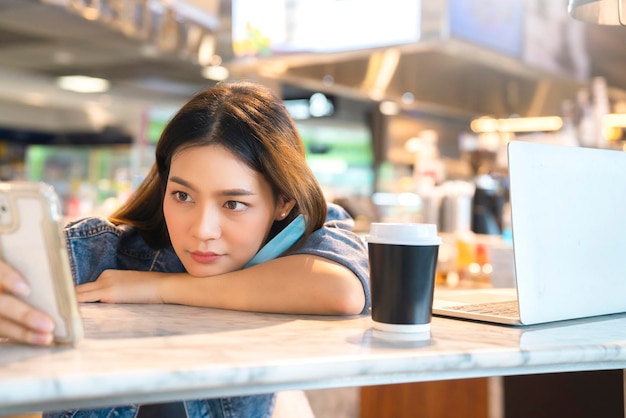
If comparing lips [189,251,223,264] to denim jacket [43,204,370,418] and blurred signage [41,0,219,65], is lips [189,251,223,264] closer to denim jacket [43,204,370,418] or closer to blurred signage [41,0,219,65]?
denim jacket [43,204,370,418]

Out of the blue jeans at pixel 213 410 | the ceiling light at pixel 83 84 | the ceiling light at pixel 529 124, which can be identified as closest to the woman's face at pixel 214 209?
the blue jeans at pixel 213 410

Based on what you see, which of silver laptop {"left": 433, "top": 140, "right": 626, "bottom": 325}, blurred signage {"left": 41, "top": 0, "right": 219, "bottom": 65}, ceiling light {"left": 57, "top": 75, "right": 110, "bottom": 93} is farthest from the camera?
ceiling light {"left": 57, "top": 75, "right": 110, "bottom": 93}

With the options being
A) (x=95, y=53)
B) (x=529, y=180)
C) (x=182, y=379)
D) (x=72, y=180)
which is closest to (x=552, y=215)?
(x=529, y=180)

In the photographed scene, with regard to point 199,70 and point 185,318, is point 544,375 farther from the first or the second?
point 199,70

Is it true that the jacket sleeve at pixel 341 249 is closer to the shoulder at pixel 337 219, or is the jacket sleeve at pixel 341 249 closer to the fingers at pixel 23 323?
the shoulder at pixel 337 219

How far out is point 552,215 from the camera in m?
0.92

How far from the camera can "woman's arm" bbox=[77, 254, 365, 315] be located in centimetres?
97

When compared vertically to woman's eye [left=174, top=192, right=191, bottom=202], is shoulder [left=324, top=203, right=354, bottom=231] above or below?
below

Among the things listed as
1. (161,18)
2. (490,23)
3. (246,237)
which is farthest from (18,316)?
(490,23)

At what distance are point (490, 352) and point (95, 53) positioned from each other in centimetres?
502

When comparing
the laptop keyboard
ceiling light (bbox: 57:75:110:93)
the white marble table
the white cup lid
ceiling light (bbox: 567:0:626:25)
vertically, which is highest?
ceiling light (bbox: 57:75:110:93)

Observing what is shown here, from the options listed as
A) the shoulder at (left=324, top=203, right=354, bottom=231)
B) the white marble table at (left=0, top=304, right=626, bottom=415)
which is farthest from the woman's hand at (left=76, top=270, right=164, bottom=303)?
the shoulder at (left=324, top=203, right=354, bottom=231)

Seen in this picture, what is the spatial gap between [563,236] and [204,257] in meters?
0.53

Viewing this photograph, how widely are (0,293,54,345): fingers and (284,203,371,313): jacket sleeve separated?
461 mm
